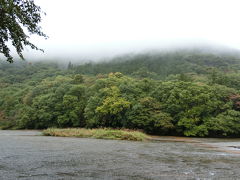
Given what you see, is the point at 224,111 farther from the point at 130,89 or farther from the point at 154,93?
the point at 130,89

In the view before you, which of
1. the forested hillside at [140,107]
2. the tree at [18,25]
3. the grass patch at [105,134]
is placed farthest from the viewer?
the forested hillside at [140,107]

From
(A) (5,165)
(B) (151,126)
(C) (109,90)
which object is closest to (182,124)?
(B) (151,126)

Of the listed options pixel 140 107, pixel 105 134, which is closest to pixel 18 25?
pixel 105 134

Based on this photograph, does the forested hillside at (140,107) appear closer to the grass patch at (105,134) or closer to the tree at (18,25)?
the grass patch at (105,134)

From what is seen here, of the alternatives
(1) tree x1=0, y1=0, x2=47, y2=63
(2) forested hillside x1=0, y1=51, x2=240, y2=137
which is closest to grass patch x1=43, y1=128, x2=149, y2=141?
(2) forested hillside x1=0, y1=51, x2=240, y2=137

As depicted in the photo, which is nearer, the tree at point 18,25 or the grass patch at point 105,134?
the tree at point 18,25

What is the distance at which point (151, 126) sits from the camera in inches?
2261

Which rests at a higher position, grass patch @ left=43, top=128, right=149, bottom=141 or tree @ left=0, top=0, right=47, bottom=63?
tree @ left=0, top=0, right=47, bottom=63

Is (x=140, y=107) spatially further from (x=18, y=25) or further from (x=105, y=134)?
(x=18, y=25)

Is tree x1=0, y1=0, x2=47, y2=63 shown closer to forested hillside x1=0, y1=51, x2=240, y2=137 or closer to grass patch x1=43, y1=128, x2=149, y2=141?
grass patch x1=43, y1=128, x2=149, y2=141

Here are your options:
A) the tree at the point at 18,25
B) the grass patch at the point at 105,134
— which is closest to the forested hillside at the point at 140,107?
the grass patch at the point at 105,134

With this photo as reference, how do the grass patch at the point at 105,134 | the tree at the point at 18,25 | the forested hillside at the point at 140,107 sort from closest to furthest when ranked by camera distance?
the tree at the point at 18,25
the grass patch at the point at 105,134
the forested hillside at the point at 140,107

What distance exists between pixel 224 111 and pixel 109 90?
29088 millimetres

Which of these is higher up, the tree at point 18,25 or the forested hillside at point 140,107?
the tree at point 18,25
